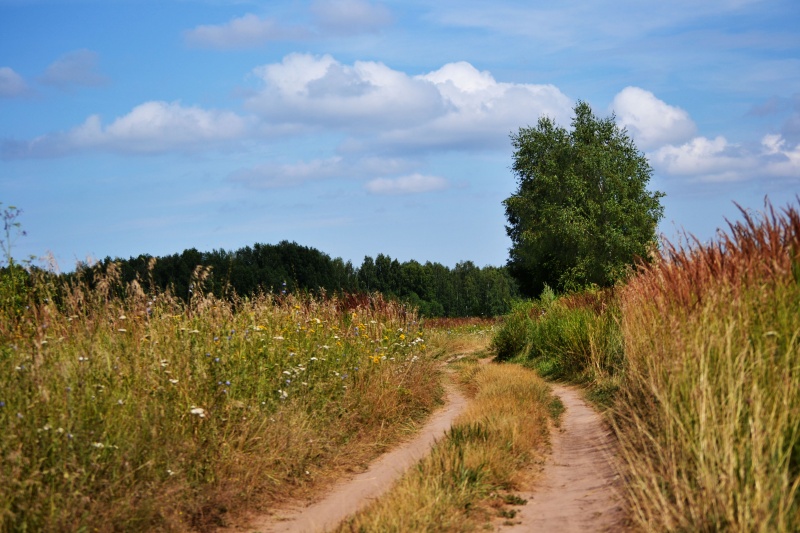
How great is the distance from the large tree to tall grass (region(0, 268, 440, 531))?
35.1m

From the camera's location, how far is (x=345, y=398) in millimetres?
10422

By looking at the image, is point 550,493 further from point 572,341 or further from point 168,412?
point 572,341

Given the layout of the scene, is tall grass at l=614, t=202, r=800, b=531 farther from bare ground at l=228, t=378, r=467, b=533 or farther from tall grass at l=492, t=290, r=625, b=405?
tall grass at l=492, t=290, r=625, b=405

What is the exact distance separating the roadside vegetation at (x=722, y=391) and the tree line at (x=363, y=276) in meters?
33.8

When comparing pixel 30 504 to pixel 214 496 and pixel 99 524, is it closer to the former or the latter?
pixel 99 524

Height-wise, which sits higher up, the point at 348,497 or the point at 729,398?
the point at 729,398

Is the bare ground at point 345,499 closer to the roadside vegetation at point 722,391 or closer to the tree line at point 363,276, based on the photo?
the roadside vegetation at point 722,391

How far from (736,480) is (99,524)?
4576mm

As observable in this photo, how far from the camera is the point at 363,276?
103062 millimetres

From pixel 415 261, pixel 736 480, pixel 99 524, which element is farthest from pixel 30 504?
pixel 415 261

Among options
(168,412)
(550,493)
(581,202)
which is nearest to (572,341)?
(550,493)

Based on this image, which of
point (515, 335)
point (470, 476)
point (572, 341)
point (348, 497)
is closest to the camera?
point (470, 476)

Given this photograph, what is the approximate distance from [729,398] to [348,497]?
12.7ft

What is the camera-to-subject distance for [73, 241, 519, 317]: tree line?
55062 mm
